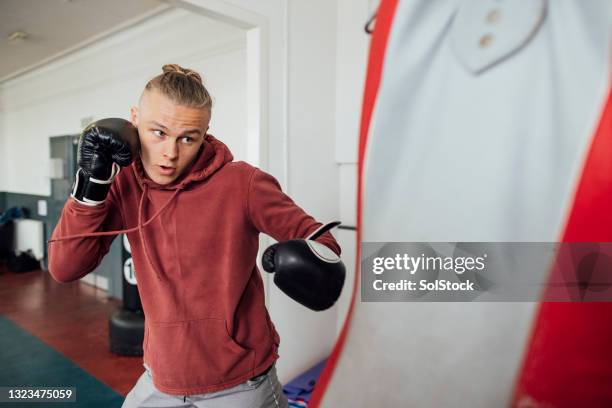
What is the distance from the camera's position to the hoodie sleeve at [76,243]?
3.41 ft

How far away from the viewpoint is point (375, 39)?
2.50ft

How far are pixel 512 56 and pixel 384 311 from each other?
0.44 meters

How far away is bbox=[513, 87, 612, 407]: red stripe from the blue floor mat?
2435 mm

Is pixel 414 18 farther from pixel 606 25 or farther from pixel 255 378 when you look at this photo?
pixel 255 378

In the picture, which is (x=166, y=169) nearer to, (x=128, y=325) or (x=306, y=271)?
(x=306, y=271)

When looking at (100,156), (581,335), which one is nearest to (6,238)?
(100,156)

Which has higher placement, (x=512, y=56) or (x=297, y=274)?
(x=512, y=56)

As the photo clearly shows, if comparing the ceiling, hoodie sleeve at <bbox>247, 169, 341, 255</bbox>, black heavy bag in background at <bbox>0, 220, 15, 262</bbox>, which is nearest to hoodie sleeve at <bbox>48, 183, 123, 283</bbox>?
hoodie sleeve at <bbox>247, 169, 341, 255</bbox>

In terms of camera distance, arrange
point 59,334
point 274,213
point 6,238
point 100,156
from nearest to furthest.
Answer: point 100,156
point 274,213
point 59,334
point 6,238

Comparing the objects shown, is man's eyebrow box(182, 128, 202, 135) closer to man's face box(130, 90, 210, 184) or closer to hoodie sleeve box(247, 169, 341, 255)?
man's face box(130, 90, 210, 184)

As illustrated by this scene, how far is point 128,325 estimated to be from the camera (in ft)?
10.1

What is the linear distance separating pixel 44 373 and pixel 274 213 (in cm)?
255

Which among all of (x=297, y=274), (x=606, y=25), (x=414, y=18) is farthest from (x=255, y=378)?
(x=606, y=25)

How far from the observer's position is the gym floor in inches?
111
